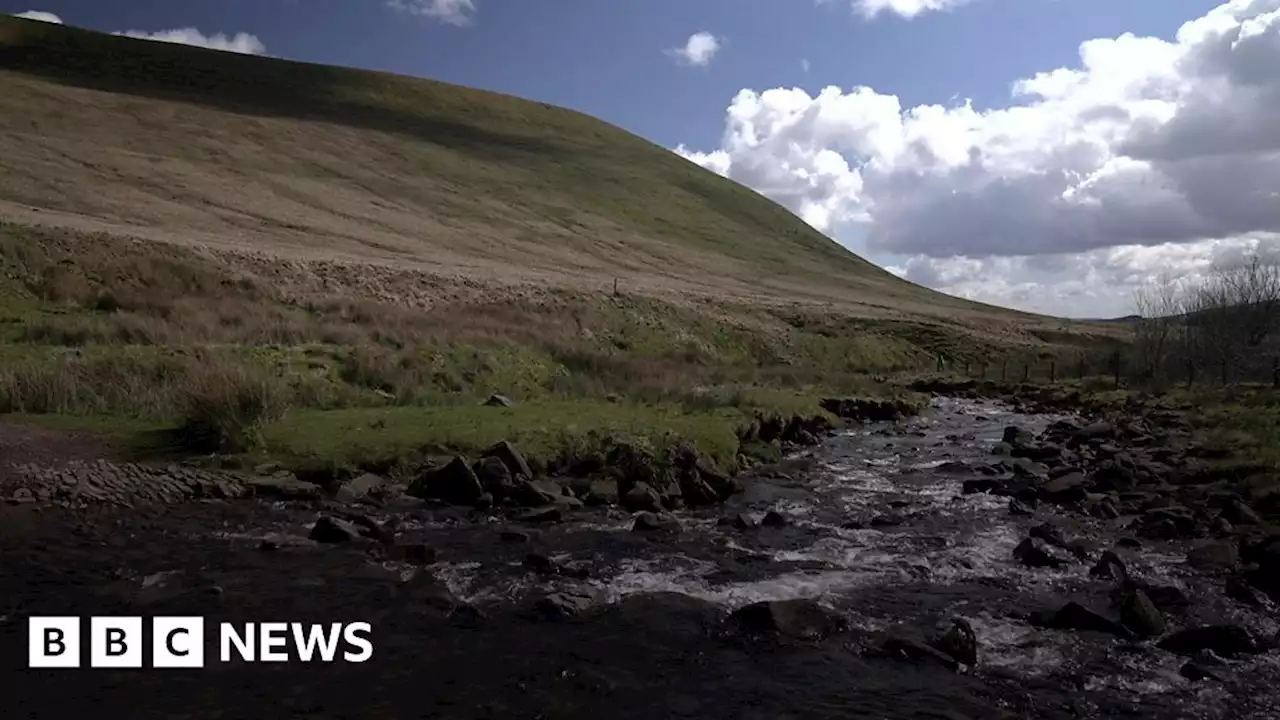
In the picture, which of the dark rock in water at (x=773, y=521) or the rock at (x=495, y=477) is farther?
the rock at (x=495, y=477)

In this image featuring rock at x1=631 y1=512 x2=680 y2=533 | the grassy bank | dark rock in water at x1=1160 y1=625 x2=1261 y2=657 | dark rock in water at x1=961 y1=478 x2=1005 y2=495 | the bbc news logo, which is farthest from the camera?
dark rock in water at x1=961 y1=478 x2=1005 y2=495

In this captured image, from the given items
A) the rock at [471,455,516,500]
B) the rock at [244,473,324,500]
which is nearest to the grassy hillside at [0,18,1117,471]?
the rock at [244,473,324,500]

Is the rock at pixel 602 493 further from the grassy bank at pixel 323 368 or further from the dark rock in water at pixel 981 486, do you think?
the dark rock in water at pixel 981 486

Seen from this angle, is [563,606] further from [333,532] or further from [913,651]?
[333,532]

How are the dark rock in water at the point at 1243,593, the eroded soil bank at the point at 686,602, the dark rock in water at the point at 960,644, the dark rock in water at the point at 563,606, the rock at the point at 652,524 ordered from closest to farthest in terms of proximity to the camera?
the eroded soil bank at the point at 686,602
the dark rock in water at the point at 960,644
the dark rock in water at the point at 563,606
the dark rock in water at the point at 1243,593
the rock at the point at 652,524

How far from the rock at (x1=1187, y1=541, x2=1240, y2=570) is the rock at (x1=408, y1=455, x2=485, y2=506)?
1327 cm

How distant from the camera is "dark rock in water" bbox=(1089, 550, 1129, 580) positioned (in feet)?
50.0

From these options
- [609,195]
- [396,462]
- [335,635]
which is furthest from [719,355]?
[609,195]

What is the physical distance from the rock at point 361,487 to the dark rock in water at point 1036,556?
41.1 ft

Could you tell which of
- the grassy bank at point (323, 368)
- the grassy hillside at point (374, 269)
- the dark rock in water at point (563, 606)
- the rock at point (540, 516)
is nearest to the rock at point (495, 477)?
the rock at point (540, 516)

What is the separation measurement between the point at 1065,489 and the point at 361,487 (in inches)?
632

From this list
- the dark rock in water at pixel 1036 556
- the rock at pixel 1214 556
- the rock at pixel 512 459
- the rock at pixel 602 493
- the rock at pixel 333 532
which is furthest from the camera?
the rock at pixel 512 459

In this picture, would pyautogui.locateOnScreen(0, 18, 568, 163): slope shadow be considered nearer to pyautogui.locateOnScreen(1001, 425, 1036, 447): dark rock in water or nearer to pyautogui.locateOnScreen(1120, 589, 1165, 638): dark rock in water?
pyautogui.locateOnScreen(1001, 425, 1036, 447): dark rock in water

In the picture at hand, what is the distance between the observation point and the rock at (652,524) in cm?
1748
